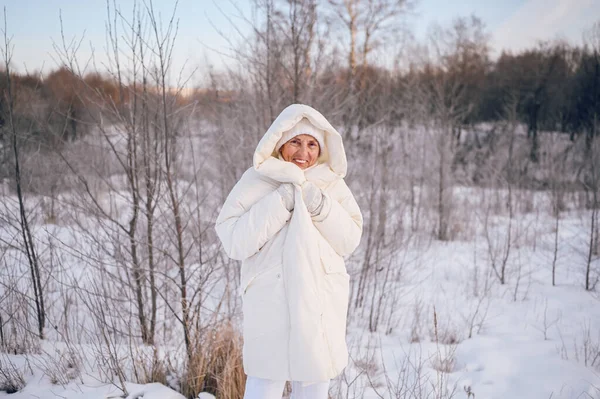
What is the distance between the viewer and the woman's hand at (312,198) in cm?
170

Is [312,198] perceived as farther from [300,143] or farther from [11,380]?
[11,380]

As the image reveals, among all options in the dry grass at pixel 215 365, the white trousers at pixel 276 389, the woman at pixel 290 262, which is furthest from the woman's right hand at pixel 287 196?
the dry grass at pixel 215 365

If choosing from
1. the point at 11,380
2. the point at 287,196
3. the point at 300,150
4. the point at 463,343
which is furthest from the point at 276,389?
the point at 463,343

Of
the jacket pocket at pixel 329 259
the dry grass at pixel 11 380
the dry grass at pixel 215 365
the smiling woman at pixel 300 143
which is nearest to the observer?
the jacket pocket at pixel 329 259

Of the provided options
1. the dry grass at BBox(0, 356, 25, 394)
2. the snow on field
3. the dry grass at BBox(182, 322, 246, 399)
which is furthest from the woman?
the dry grass at BBox(0, 356, 25, 394)

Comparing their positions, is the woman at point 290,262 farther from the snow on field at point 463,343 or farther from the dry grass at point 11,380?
the dry grass at point 11,380

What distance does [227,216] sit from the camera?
175 cm

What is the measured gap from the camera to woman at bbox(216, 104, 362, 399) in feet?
5.28

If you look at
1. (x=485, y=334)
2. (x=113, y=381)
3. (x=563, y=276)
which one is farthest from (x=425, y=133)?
(x=113, y=381)

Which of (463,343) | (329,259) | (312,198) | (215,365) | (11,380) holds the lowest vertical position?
(463,343)

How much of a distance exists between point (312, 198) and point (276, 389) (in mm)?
854

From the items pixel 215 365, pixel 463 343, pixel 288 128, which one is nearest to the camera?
pixel 288 128

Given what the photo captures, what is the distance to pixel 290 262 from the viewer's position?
65.2 inches

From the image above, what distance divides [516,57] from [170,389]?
22321 millimetres
